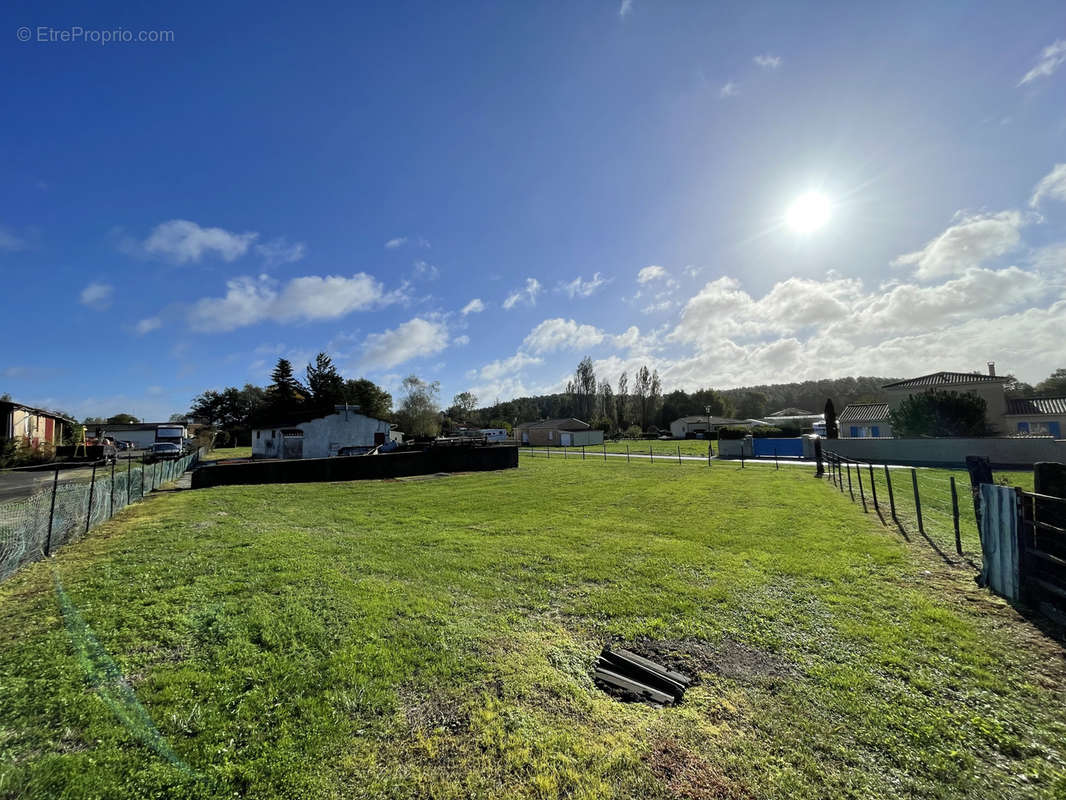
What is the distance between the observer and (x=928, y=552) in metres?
7.63

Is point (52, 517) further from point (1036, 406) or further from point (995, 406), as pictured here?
point (1036, 406)

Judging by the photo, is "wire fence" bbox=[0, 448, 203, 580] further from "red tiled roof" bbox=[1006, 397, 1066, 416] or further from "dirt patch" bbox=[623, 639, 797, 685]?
"red tiled roof" bbox=[1006, 397, 1066, 416]

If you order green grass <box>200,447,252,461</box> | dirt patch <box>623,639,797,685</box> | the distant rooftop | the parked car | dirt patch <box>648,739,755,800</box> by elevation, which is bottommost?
green grass <box>200,447,252,461</box>

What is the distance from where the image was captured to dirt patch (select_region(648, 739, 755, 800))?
2678 mm

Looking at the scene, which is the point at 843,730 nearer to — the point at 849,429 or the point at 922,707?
the point at 922,707

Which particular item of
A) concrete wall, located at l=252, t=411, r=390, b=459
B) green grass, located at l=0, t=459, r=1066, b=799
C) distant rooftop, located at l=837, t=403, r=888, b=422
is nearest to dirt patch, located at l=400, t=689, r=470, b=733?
green grass, located at l=0, t=459, r=1066, b=799

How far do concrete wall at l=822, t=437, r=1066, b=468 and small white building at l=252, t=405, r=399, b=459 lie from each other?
120ft

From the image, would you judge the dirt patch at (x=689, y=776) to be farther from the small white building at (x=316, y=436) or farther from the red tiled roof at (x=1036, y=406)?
the red tiled roof at (x=1036, y=406)

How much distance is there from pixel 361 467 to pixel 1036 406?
51.4 metres

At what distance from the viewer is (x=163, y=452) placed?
29.2 meters

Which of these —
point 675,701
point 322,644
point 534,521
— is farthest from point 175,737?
point 534,521

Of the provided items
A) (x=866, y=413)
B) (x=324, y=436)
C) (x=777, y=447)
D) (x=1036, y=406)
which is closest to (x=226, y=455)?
(x=324, y=436)

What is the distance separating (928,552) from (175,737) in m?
11.0

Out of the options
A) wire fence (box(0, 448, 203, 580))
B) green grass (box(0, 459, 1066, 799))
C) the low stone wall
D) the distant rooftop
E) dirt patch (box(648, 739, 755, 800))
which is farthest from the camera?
the distant rooftop
